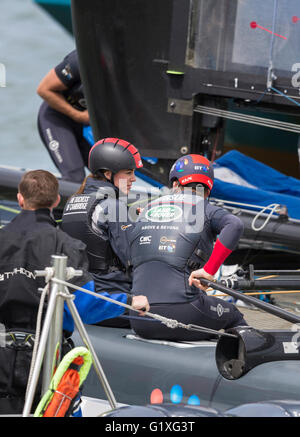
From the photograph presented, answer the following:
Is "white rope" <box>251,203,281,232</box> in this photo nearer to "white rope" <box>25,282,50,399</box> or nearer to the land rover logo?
the land rover logo

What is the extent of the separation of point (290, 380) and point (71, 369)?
47.1 inches

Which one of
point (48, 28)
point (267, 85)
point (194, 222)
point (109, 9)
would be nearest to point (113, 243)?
point (194, 222)

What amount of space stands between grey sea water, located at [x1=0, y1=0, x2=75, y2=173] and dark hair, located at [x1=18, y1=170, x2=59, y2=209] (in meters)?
18.4

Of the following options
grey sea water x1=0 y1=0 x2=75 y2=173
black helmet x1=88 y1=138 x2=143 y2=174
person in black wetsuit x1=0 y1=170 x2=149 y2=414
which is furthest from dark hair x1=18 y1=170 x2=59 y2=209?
grey sea water x1=0 y1=0 x2=75 y2=173

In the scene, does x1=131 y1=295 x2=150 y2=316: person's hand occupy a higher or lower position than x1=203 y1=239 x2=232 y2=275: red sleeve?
lower

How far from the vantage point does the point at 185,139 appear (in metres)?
6.12

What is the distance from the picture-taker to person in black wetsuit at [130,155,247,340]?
3750 mm

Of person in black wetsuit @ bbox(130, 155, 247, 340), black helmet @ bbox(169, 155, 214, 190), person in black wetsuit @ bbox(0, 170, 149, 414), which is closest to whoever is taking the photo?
person in black wetsuit @ bbox(0, 170, 149, 414)

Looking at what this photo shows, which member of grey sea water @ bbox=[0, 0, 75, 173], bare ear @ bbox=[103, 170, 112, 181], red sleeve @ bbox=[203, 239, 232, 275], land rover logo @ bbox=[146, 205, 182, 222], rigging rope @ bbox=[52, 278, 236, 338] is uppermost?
grey sea water @ bbox=[0, 0, 75, 173]

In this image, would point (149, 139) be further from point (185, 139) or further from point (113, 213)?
point (113, 213)

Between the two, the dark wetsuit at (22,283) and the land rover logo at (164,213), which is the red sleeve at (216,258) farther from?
the dark wetsuit at (22,283)

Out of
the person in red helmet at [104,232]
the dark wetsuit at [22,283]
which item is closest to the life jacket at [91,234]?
the person in red helmet at [104,232]

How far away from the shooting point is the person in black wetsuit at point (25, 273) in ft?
9.45

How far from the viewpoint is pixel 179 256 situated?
149 inches
